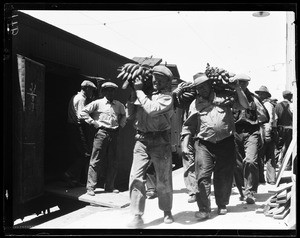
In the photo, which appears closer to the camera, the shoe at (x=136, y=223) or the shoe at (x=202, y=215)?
the shoe at (x=136, y=223)

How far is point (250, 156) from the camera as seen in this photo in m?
7.95

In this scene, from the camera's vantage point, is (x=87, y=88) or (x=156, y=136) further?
(x=87, y=88)

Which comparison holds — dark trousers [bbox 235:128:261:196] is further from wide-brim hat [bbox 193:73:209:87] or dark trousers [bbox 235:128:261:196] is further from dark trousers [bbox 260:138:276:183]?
dark trousers [bbox 260:138:276:183]

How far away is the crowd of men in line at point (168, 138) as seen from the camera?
6.23 meters

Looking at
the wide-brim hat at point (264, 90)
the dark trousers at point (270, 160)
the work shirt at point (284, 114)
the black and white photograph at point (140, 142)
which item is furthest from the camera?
the work shirt at point (284, 114)

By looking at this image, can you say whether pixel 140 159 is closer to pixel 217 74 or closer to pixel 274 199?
pixel 217 74

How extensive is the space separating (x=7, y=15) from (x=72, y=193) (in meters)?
3.70

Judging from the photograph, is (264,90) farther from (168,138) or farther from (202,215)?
(202,215)

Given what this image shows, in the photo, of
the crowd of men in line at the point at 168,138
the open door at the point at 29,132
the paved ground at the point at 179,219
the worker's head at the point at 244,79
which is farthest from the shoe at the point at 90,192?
the worker's head at the point at 244,79

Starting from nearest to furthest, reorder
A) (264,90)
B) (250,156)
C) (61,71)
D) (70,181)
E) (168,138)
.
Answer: (168,138)
(250,156)
(70,181)
(61,71)
(264,90)

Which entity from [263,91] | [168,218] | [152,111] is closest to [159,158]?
[152,111]

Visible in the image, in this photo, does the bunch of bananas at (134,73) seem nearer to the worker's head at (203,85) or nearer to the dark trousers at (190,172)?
the worker's head at (203,85)

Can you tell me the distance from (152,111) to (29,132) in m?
2.37

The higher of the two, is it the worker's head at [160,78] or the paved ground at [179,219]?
the worker's head at [160,78]
